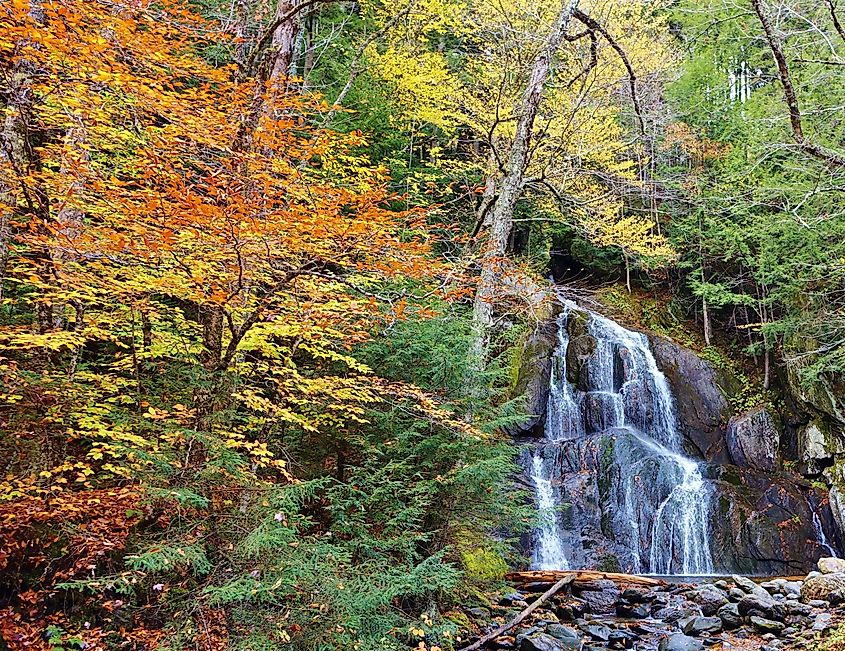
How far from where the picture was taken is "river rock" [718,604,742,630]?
23.7 feet

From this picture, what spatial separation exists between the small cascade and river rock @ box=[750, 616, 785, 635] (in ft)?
19.9

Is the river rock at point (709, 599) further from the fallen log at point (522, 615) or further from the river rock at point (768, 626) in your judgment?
the fallen log at point (522, 615)

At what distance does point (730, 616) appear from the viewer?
7316 millimetres

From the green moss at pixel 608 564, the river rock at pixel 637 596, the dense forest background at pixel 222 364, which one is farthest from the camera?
the green moss at pixel 608 564

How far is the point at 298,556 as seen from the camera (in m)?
4.02

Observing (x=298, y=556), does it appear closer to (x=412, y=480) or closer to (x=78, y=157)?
(x=412, y=480)

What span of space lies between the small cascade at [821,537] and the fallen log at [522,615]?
701cm

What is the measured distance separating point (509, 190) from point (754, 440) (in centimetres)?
1059

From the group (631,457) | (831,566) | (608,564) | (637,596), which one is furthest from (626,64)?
(831,566)

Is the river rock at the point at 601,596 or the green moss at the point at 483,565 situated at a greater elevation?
the green moss at the point at 483,565

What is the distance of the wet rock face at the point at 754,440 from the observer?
13031 millimetres

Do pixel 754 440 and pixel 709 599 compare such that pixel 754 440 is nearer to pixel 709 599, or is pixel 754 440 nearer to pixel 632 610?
pixel 709 599

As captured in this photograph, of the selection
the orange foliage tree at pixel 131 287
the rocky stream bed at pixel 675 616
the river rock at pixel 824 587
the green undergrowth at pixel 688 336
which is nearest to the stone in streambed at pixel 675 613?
the rocky stream bed at pixel 675 616

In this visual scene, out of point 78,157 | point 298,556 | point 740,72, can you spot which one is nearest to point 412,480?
point 298,556
